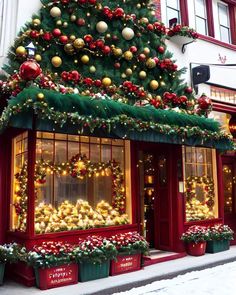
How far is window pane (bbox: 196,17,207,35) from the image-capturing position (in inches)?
498

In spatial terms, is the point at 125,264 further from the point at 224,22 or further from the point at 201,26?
the point at 224,22

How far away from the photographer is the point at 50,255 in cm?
730

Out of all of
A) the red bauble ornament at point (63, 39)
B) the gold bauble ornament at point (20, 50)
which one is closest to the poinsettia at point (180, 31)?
the red bauble ornament at point (63, 39)

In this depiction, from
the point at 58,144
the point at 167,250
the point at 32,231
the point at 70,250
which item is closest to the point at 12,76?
the point at 58,144

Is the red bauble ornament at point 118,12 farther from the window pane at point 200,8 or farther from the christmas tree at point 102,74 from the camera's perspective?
the window pane at point 200,8

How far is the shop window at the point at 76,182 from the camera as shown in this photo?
8.22m

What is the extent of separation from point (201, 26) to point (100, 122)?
7178mm

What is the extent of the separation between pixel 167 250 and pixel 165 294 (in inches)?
140

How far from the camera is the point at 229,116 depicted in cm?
1252

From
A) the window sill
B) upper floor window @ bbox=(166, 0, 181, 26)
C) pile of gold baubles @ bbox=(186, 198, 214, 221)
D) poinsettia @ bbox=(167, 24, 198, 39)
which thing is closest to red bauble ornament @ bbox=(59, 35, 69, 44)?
poinsettia @ bbox=(167, 24, 198, 39)

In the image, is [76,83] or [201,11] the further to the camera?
[201,11]

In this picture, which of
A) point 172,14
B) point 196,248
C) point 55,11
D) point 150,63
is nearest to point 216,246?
point 196,248

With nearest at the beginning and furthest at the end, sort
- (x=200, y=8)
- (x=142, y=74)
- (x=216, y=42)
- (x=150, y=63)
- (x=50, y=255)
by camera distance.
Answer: (x=50, y=255) → (x=142, y=74) → (x=150, y=63) → (x=216, y=42) → (x=200, y=8)

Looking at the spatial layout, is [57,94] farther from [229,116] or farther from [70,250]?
[229,116]
